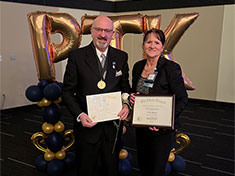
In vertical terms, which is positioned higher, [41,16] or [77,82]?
[41,16]

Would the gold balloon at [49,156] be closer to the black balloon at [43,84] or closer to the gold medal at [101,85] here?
the black balloon at [43,84]

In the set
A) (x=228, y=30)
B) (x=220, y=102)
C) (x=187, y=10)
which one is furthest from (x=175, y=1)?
(x=220, y=102)

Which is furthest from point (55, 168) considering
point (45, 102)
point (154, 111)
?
point (154, 111)

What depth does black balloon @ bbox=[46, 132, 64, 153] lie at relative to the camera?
2412 mm

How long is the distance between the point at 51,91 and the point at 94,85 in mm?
884

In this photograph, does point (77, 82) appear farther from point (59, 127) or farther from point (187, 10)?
point (187, 10)

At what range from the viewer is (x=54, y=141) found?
2.41m

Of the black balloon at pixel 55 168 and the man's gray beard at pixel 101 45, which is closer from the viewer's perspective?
the man's gray beard at pixel 101 45

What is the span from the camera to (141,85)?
158cm

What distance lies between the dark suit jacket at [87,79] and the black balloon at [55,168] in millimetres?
983

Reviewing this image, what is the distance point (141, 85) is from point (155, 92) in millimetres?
115

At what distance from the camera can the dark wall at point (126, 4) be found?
4.99 metres

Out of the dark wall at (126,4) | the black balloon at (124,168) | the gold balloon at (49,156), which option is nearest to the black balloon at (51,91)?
the gold balloon at (49,156)

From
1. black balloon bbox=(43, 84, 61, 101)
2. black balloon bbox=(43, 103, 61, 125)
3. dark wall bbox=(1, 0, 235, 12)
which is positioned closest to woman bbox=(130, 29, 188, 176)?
black balloon bbox=(43, 84, 61, 101)
